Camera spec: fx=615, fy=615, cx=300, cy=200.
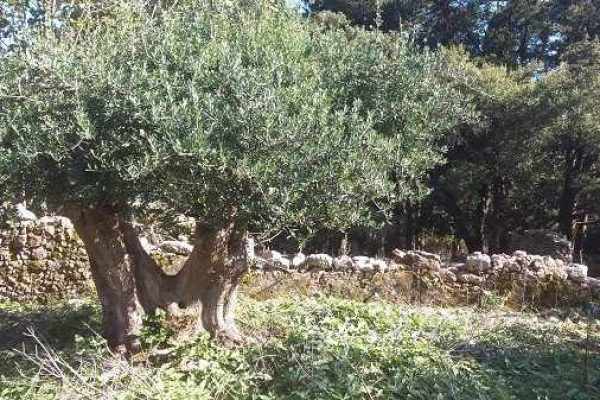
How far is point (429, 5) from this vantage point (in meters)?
22.8

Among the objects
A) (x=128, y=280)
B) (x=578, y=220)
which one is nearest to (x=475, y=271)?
(x=128, y=280)

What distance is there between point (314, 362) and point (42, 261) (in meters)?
6.09

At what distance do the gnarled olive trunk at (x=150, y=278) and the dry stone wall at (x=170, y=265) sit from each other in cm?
368

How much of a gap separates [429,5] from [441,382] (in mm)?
19769

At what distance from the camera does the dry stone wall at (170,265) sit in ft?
32.2

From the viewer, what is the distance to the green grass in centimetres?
523

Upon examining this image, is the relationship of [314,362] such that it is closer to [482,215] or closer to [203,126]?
[203,126]

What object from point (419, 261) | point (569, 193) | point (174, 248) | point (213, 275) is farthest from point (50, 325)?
point (569, 193)

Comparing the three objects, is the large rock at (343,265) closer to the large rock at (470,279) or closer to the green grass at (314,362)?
the large rock at (470,279)

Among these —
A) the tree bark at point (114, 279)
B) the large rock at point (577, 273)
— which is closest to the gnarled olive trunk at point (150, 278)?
the tree bark at point (114, 279)

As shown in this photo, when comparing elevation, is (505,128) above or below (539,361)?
above

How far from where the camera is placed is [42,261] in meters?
9.90

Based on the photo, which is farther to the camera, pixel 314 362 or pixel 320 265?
pixel 320 265

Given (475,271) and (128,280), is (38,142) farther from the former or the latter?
(475,271)
